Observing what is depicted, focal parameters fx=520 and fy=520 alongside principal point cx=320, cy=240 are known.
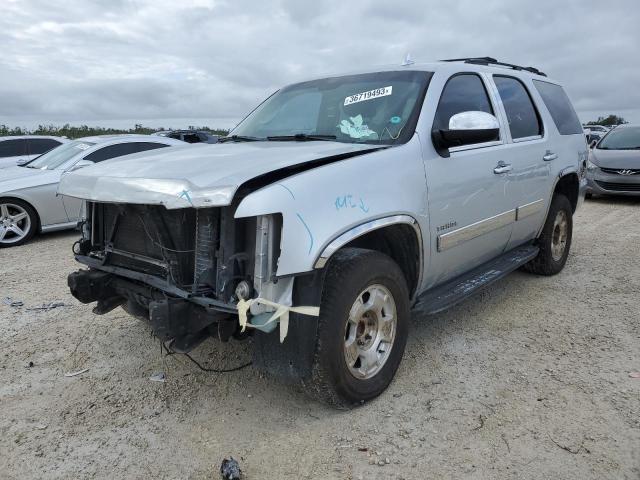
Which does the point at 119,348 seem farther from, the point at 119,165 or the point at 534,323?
the point at 534,323

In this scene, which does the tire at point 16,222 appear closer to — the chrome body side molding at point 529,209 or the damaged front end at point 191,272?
the damaged front end at point 191,272

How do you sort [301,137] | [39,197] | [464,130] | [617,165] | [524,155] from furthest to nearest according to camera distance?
[617,165], [39,197], [524,155], [301,137], [464,130]

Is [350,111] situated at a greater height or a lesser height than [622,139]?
lesser

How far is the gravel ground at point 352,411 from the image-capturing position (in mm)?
2516

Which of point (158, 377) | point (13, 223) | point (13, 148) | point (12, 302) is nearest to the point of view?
point (158, 377)

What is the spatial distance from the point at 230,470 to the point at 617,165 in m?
10.6

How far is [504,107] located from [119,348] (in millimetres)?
3538

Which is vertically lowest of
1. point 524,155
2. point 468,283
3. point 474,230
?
point 468,283

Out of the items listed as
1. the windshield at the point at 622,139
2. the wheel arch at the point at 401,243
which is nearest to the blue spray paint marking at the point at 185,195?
the wheel arch at the point at 401,243

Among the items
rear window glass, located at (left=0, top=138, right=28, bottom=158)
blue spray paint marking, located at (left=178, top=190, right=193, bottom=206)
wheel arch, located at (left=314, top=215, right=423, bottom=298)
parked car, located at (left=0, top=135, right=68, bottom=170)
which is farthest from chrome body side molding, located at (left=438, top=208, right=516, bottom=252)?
rear window glass, located at (left=0, top=138, right=28, bottom=158)

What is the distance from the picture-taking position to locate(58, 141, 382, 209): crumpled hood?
2406 millimetres

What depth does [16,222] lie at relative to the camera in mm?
7430

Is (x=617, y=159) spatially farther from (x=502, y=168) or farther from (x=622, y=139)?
(x=502, y=168)

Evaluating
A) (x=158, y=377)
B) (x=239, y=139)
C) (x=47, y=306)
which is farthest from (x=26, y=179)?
(x=158, y=377)
